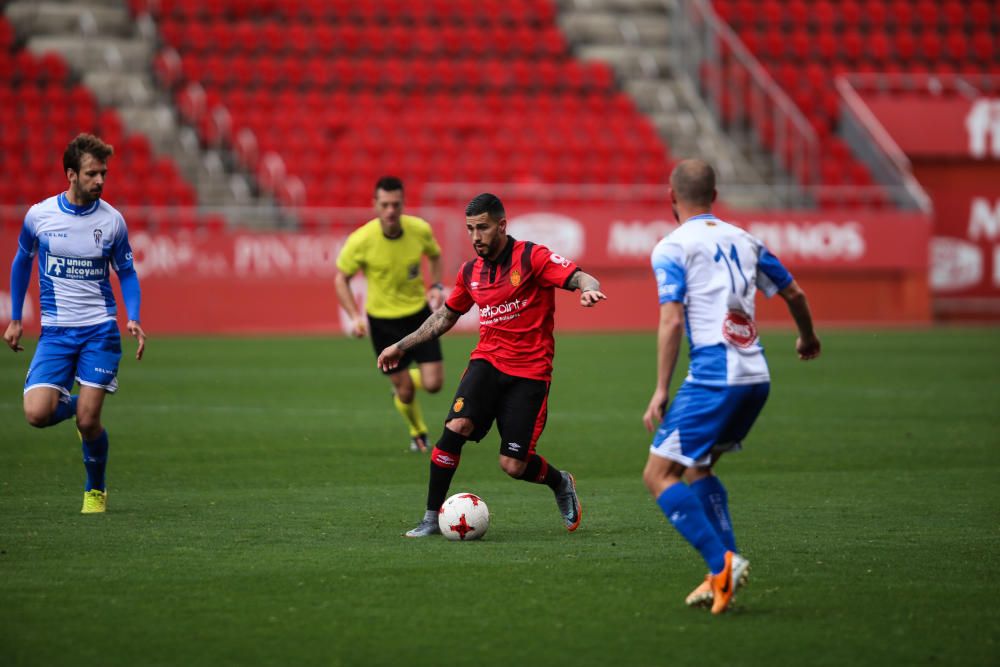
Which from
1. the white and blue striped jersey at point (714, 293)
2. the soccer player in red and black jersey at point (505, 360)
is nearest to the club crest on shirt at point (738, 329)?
the white and blue striped jersey at point (714, 293)

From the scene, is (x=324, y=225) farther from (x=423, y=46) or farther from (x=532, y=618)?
(x=532, y=618)

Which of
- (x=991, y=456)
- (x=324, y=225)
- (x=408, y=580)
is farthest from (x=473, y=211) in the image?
(x=324, y=225)

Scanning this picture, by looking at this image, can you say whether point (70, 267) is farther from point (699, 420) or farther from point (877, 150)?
point (877, 150)

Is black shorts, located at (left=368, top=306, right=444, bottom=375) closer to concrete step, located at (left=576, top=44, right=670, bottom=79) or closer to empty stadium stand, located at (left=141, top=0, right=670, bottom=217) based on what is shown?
empty stadium stand, located at (left=141, top=0, right=670, bottom=217)

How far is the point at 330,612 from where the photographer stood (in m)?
6.07

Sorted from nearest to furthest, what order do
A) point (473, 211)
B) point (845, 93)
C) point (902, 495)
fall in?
point (473, 211) < point (902, 495) < point (845, 93)

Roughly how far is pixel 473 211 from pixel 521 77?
24.2 meters

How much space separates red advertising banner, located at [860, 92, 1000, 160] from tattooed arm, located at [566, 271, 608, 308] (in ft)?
83.5

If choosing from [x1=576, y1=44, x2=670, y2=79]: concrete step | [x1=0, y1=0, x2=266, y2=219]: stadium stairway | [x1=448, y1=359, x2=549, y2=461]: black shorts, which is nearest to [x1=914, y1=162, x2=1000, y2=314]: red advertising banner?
[x1=576, y1=44, x2=670, y2=79]: concrete step

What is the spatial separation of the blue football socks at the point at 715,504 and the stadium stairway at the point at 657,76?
2340 cm

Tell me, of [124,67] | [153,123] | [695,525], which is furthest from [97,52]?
[695,525]

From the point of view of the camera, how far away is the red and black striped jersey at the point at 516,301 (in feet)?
26.3

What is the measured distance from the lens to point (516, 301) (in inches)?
318

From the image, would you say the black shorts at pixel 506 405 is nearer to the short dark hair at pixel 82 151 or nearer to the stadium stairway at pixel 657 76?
the short dark hair at pixel 82 151
